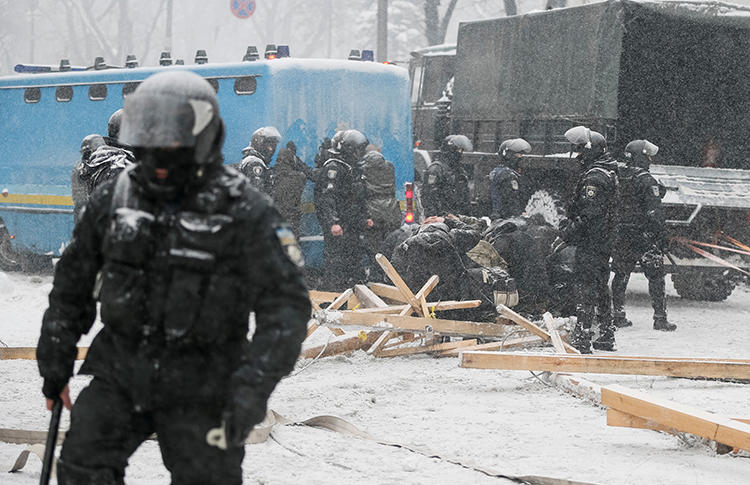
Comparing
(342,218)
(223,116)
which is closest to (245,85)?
(223,116)

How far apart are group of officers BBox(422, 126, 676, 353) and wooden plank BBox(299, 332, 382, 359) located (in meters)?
1.81

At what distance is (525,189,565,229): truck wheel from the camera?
510 inches

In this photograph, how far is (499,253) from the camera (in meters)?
9.80

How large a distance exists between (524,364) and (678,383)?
1.26m

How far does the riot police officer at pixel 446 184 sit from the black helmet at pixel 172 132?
910 cm

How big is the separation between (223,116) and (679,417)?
762 cm

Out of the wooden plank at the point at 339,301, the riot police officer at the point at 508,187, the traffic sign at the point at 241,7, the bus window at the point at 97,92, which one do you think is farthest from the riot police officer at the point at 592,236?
the traffic sign at the point at 241,7

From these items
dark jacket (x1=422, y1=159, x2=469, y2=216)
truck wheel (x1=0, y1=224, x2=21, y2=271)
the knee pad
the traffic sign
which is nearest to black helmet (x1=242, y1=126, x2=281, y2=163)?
dark jacket (x1=422, y1=159, x2=469, y2=216)

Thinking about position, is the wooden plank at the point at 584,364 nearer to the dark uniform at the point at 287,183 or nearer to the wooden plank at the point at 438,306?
the wooden plank at the point at 438,306

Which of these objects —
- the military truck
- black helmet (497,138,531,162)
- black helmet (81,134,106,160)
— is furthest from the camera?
the military truck

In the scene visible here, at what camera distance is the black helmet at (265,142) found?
1123 centimetres

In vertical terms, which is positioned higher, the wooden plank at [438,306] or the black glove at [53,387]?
the black glove at [53,387]

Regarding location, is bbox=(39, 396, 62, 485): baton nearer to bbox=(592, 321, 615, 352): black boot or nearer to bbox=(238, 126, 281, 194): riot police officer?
bbox=(592, 321, 615, 352): black boot

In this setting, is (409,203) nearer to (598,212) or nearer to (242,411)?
(598,212)
